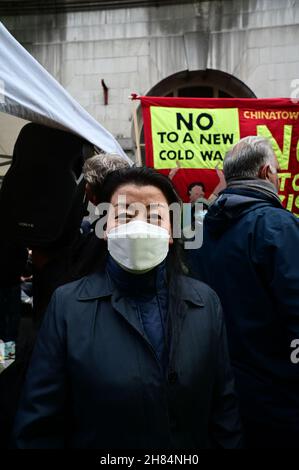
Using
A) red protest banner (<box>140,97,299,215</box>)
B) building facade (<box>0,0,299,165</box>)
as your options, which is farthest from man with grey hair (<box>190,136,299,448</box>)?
building facade (<box>0,0,299,165</box>)

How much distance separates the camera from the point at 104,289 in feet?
4.70

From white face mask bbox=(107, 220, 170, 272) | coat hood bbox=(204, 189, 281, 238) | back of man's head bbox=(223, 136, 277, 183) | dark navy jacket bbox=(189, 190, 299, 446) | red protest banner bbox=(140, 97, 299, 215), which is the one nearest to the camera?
white face mask bbox=(107, 220, 170, 272)

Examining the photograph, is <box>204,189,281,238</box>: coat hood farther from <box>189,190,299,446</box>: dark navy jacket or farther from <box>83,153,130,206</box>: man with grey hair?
<box>83,153,130,206</box>: man with grey hair

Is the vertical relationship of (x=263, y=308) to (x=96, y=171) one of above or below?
below

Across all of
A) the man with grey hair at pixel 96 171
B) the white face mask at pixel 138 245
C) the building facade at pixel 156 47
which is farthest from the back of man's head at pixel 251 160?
the building facade at pixel 156 47

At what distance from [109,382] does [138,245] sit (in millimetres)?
468

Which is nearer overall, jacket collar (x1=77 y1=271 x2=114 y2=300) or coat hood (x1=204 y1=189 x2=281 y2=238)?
jacket collar (x1=77 y1=271 x2=114 y2=300)

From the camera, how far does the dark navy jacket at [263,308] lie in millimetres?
1676

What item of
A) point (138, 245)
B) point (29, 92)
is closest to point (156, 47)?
point (29, 92)

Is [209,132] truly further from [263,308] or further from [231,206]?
[263,308]

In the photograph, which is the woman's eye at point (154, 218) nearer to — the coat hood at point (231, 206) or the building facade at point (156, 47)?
the coat hood at point (231, 206)

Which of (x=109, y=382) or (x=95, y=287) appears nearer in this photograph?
(x=109, y=382)

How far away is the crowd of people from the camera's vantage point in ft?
4.23

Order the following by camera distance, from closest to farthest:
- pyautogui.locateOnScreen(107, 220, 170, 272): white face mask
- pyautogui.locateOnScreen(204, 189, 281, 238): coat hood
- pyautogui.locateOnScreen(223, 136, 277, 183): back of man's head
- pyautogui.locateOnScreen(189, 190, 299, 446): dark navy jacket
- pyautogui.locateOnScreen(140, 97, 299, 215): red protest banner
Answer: pyautogui.locateOnScreen(107, 220, 170, 272): white face mask
pyautogui.locateOnScreen(189, 190, 299, 446): dark navy jacket
pyautogui.locateOnScreen(204, 189, 281, 238): coat hood
pyautogui.locateOnScreen(223, 136, 277, 183): back of man's head
pyautogui.locateOnScreen(140, 97, 299, 215): red protest banner
